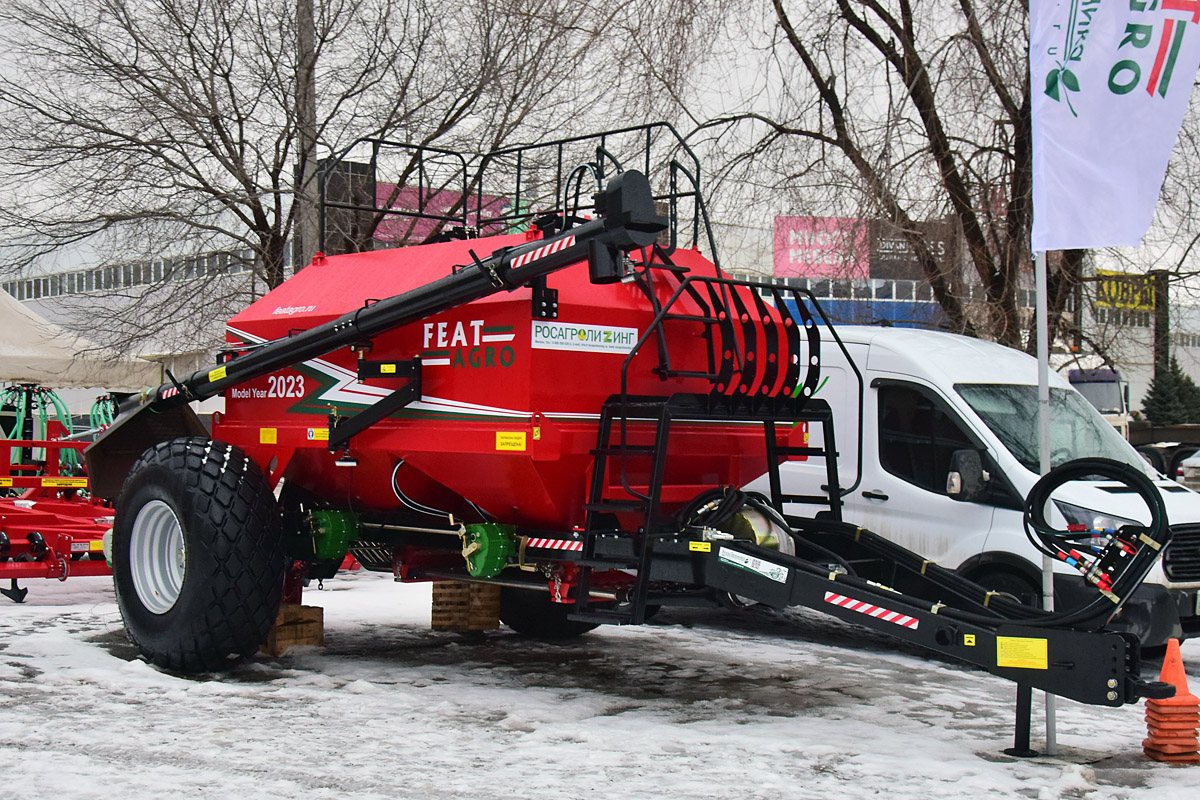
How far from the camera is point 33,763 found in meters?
5.12

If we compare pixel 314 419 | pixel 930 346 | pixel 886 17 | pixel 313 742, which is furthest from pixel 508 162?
pixel 313 742

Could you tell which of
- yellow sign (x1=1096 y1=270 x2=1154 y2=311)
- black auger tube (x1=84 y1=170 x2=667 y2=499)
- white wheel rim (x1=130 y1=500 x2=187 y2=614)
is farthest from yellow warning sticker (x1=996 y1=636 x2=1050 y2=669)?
yellow sign (x1=1096 y1=270 x2=1154 y2=311)

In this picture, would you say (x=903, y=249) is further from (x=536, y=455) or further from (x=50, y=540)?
(x=50, y=540)

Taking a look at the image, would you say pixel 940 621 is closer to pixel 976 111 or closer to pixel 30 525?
pixel 30 525

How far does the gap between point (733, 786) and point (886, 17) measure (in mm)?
9344

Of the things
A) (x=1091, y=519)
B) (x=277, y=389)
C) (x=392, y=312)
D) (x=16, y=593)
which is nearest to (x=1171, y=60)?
(x=1091, y=519)

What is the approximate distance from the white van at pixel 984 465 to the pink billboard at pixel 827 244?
2665mm

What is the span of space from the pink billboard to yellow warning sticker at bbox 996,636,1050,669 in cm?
723

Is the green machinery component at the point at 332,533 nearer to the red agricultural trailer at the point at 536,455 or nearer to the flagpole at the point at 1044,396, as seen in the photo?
the red agricultural trailer at the point at 536,455

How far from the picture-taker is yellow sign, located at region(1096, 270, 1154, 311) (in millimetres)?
12008

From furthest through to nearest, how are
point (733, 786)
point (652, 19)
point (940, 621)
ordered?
1. point (652, 19)
2. point (940, 621)
3. point (733, 786)

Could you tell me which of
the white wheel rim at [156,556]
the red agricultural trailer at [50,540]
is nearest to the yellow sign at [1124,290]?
the white wheel rim at [156,556]

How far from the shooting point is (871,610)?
5645 mm

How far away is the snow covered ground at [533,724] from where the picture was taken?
16.6 feet
